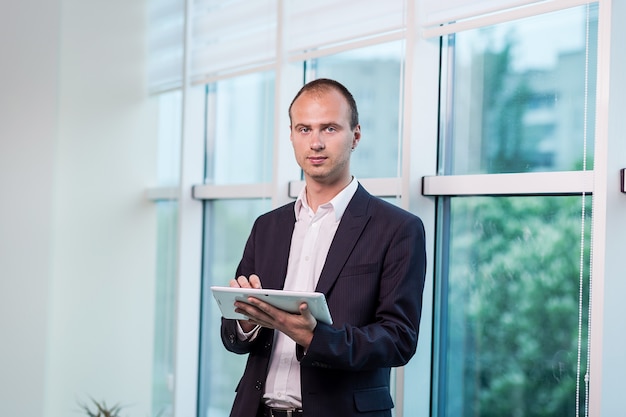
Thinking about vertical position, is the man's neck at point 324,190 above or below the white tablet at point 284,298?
above

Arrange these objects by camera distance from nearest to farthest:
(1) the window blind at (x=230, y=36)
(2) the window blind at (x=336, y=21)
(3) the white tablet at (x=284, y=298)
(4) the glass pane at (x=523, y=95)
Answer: (3) the white tablet at (x=284, y=298)
(4) the glass pane at (x=523, y=95)
(2) the window blind at (x=336, y=21)
(1) the window blind at (x=230, y=36)

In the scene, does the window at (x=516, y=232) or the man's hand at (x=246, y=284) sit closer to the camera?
the man's hand at (x=246, y=284)

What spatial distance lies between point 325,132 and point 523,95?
2.98 ft

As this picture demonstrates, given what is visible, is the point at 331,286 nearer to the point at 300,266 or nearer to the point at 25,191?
the point at 300,266

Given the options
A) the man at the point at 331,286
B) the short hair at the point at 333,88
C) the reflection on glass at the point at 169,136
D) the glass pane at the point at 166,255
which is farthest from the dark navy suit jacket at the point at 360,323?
the reflection on glass at the point at 169,136

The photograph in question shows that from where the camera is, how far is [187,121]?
4.54 metres

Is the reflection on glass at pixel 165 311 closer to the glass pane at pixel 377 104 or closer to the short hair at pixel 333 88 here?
the glass pane at pixel 377 104

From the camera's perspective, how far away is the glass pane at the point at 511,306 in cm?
268

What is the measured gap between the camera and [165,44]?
4.82 metres

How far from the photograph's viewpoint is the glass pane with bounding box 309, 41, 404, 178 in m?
3.30

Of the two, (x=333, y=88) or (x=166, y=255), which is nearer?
(x=333, y=88)

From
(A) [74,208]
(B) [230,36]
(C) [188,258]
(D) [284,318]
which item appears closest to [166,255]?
(C) [188,258]

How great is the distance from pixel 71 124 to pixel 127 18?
2.55ft

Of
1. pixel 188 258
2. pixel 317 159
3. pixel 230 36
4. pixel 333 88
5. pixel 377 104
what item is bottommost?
pixel 188 258
